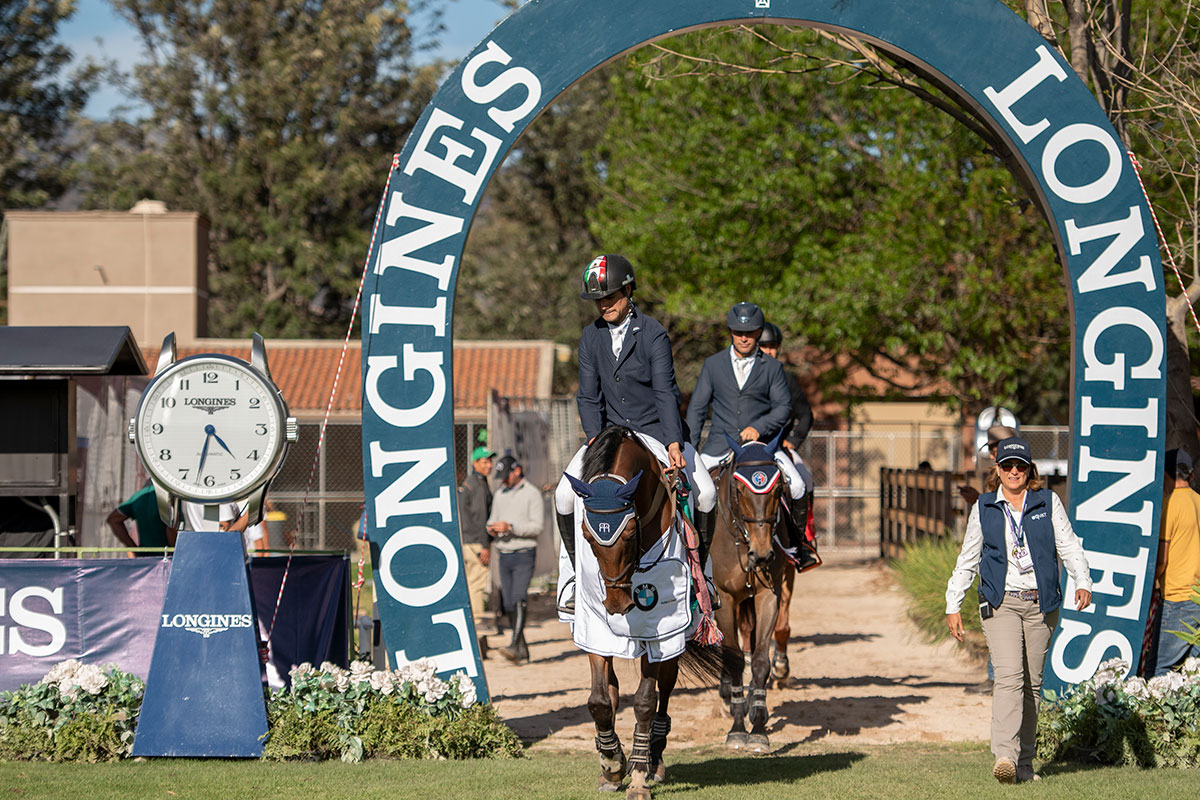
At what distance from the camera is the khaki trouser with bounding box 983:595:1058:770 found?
7.01 metres

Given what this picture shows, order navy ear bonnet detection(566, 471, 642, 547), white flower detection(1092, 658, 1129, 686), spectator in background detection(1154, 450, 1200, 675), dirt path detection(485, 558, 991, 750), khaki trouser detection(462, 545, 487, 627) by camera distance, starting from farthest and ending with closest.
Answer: khaki trouser detection(462, 545, 487, 627) < dirt path detection(485, 558, 991, 750) < spectator in background detection(1154, 450, 1200, 675) < white flower detection(1092, 658, 1129, 686) < navy ear bonnet detection(566, 471, 642, 547)

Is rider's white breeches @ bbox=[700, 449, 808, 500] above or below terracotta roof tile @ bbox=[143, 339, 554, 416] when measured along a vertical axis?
below

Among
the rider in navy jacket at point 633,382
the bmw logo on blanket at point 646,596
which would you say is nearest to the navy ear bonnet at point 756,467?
the rider in navy jacket at point 633,382

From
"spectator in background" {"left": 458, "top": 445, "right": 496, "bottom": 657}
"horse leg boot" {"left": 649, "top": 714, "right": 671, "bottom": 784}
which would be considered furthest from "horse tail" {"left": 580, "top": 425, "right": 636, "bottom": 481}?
"spectator in background" {"left": 458, "top": 445, "right": 496, "bottom": 657}

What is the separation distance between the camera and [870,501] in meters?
32.8

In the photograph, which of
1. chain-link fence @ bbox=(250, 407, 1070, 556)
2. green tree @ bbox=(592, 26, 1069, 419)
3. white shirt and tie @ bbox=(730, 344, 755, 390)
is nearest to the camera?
white shirt and tie @ bbox=(730, 344, 755, 390)

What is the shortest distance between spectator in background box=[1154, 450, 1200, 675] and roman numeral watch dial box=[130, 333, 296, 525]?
5812 millimetres

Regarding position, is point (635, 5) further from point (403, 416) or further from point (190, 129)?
point (190, 129)

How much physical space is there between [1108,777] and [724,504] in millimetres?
2990

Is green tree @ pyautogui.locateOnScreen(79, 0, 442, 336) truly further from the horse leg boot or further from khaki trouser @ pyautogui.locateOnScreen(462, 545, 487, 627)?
the horse leg boot

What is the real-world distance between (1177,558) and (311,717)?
18.9 ft

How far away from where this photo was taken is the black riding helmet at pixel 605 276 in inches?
284

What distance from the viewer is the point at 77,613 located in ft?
27.1

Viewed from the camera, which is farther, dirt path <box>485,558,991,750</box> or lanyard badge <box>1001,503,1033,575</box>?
dirt path <box>485,558,991,750</box>
